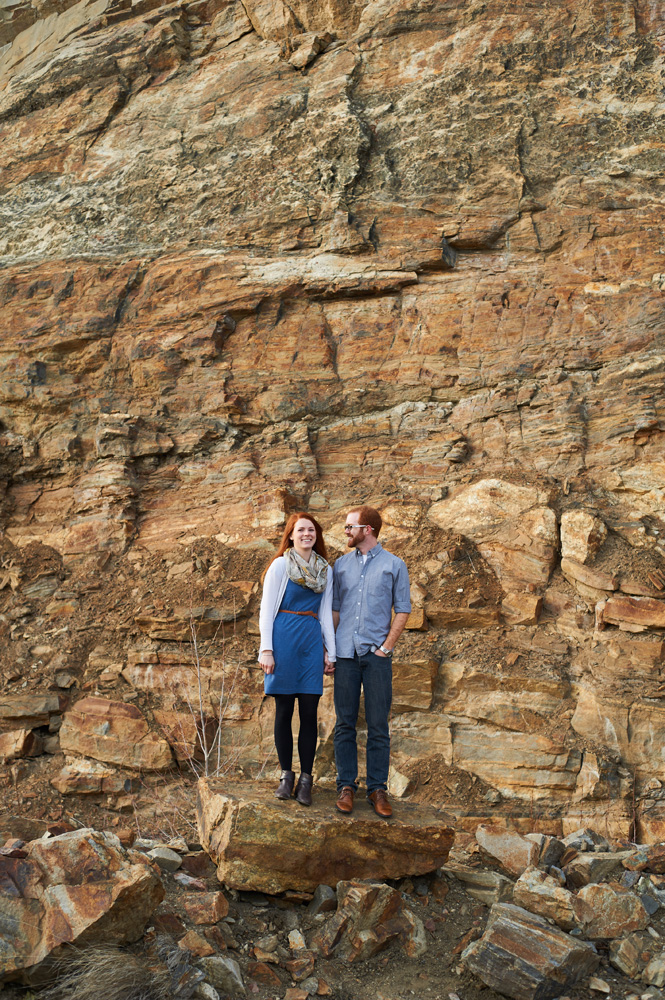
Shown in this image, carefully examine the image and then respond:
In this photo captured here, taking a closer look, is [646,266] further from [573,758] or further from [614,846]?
[614,846]

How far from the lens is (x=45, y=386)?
10820mm

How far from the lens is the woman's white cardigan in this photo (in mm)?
4832

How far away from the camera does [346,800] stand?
481 centimetres

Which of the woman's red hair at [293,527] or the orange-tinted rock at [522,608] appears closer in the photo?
the woman's red hair at [293,527]

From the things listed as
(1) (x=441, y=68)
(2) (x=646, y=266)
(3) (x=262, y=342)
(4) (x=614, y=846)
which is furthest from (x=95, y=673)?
(1) (x=441, y=68)

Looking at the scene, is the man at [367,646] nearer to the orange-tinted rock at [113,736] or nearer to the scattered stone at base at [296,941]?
the scattered stone at base at [296,941]

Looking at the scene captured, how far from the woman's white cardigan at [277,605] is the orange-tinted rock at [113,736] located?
3.90 meters

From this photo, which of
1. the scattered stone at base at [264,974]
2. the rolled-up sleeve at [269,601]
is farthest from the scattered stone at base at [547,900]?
the rolled-up sleeve at [269,601]

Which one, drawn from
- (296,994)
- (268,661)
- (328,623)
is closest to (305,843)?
(296,994)

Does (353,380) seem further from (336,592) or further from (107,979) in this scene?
(107,979)

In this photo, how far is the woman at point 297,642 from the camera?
4.78 meters

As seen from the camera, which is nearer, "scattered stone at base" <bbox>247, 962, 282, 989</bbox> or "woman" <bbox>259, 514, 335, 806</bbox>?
"scattered stone at base" <bbox>247, 962, 282, 989</bbox>

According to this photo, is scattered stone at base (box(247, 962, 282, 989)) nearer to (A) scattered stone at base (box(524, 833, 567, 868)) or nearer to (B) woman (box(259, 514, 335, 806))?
(B) woman (box(259, 514, 335, 806))

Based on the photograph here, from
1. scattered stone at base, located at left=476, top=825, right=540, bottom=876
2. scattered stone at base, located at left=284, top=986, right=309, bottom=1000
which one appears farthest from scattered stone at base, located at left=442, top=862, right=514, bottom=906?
scattered stone at base, located at left=284, top=986, right=309, bottom=1000
